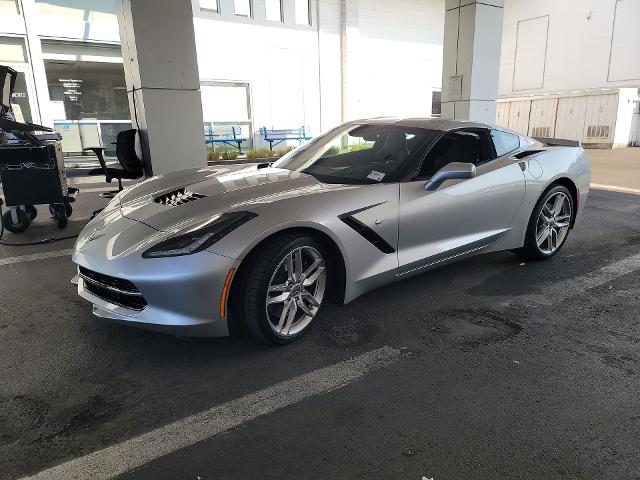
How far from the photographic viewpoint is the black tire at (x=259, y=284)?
8.66ft

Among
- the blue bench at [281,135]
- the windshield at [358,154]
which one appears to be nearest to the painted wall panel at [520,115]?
the blue bench at [281,135]

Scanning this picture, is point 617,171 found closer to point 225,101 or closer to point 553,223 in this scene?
point 553,223

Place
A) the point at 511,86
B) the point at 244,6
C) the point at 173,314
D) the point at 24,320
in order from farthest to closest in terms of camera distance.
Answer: the point at 511,86
the point at 244,6
the point at 24,320
the point at 173,314

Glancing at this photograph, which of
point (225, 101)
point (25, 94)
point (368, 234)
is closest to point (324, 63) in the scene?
point (225, 101)

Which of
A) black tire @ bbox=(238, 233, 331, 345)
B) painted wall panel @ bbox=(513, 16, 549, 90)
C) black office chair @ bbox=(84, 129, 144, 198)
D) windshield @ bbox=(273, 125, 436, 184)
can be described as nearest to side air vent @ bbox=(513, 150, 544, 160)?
windshield @ bbox=(273, 125, 436, 184)

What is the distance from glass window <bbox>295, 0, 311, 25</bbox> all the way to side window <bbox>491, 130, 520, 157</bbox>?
49.2ft

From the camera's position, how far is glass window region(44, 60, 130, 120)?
12570 mm

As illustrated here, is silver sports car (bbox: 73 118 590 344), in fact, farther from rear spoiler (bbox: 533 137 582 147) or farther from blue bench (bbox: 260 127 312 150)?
blue bench (bbox: 260 127 312 150)

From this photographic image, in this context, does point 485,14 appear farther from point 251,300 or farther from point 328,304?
point 251,300


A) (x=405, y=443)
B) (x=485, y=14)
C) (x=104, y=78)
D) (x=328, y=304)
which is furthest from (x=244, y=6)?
(x=405, y=443)

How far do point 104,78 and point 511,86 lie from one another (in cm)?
2185

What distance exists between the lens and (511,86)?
2653 centimetres

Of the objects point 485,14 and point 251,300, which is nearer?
point 251,300

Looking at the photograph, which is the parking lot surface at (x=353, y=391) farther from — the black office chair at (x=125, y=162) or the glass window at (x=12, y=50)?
the glass window at (x=12, y=50)
